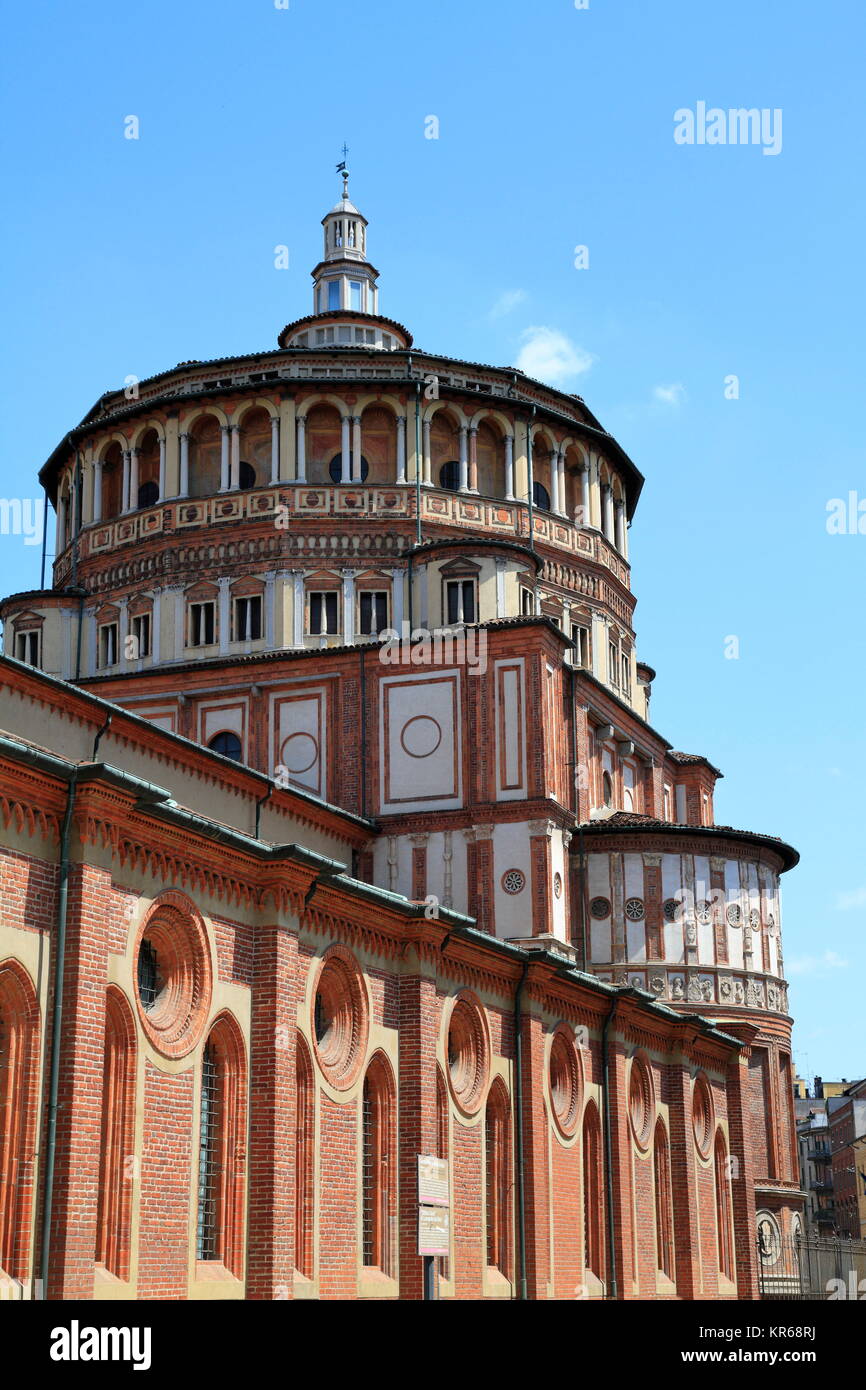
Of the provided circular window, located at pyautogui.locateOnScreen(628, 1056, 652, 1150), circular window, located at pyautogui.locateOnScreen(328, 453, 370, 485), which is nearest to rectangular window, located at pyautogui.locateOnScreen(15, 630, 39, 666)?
circular window, located at pyautogui.locateOnScreen(328, 453, 370, 485)

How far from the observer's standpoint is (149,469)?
50.8 m

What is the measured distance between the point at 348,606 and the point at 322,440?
5.21 metres

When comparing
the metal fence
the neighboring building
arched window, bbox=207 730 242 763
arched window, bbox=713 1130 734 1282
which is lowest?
the metal fence

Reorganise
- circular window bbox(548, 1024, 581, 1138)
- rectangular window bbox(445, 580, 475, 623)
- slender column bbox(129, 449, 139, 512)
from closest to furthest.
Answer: circular window bbox(548, 1024, 581, 1138)
rectangular window bbox(445, 580, 475, 623)
slender column bbox(129, 449, 139, 512)

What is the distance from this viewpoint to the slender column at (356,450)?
4891cm

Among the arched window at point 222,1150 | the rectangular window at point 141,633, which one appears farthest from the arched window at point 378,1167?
the rectangular window at point 141,633

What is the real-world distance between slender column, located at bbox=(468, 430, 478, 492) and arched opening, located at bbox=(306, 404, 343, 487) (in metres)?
3.64

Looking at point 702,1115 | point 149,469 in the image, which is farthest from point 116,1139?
point 149,469

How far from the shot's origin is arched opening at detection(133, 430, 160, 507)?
166 feet

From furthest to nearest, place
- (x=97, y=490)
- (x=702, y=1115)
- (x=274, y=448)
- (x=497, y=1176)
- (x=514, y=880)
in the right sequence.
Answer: (x=97, y=490), (x=274, y=448), (x=702, y=1115), (x=514, y=880), (x=497, y=1176)

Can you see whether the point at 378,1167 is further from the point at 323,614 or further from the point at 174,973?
the point at 323,614

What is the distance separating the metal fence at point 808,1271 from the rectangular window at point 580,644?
1638 centimetres

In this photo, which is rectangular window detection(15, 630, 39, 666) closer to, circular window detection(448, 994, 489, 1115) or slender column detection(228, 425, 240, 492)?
slender column detection(228, 425, 240, 492)

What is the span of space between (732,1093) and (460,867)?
8528 mm
